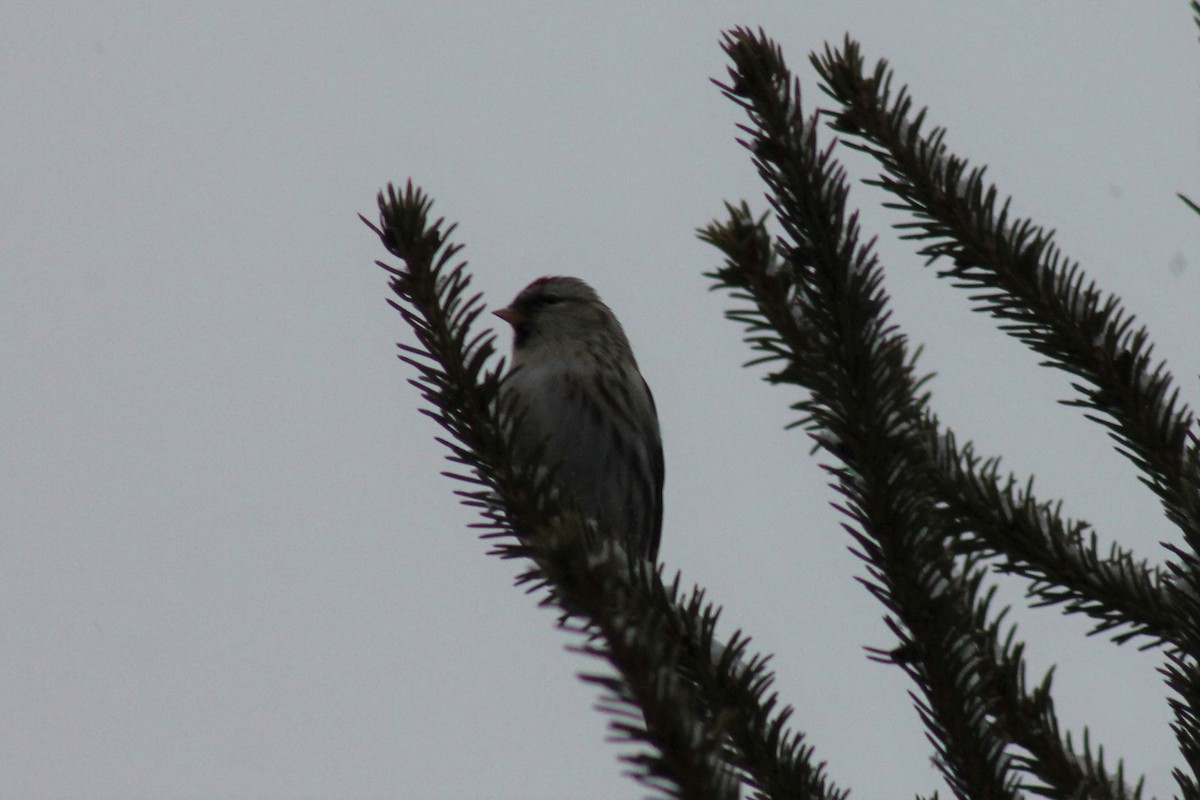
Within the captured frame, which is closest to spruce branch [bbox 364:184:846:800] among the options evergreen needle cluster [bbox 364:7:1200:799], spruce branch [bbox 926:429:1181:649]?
evergreen needle cluster [bbox 364:7:1200:799]

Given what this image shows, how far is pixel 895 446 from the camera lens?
101 cm

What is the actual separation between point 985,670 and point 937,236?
431 mm

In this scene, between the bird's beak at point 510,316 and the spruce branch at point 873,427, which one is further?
the bird's beak at point 510,316

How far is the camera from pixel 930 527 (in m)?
1.01

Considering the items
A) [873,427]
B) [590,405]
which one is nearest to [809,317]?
[873,427]

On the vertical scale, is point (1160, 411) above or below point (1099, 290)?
below

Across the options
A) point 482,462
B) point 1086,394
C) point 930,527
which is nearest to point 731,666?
point 930,527

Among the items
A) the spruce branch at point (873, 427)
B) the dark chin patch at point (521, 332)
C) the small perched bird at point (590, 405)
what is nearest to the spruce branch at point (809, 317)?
the spruce branch at point (873, 427)

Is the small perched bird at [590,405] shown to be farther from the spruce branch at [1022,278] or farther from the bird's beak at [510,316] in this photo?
the spruce branch at [1022,278]

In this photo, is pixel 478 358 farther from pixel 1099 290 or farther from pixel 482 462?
pixel 1099 290

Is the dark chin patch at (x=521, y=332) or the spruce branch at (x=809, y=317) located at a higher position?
the dark chin patch at (x=521, y=332)

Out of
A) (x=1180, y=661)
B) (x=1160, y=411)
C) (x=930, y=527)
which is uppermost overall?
(x=1160, y=411)

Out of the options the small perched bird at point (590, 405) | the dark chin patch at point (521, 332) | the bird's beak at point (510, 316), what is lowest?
the small perched bird at point (590, 405)

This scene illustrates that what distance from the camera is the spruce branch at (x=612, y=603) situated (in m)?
0.69
